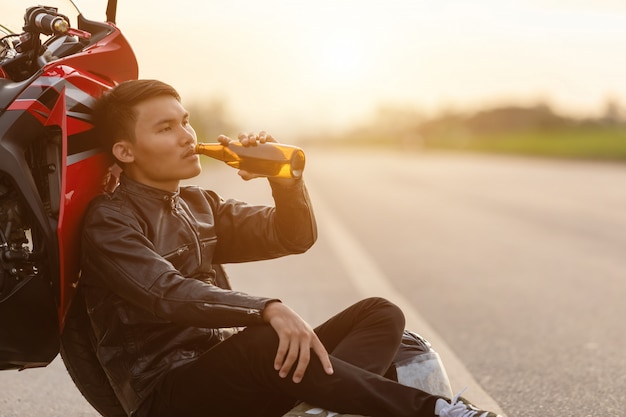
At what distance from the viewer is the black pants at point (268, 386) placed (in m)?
2.78

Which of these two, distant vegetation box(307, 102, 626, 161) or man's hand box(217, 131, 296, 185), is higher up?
man's hand box(217, 131, 296, 185)

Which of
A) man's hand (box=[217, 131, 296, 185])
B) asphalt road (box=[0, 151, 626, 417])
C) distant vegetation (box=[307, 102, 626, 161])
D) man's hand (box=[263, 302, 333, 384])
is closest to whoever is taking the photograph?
man's hand (box=[263, 302, 333, 384])

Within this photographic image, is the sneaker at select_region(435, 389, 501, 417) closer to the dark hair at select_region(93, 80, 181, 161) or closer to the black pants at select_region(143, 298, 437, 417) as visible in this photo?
the black pants at select_region(143, 298, 437, 417)

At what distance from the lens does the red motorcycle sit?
284 cm

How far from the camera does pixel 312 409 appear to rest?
286 centimetres

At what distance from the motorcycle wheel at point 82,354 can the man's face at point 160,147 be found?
0.46m

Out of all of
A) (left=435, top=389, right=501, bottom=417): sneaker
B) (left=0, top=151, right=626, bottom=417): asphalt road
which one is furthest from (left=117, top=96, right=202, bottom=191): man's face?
(left=0, top=151, right=626, bottom=417): asphalt road

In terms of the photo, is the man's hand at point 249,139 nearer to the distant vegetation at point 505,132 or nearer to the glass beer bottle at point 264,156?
the glass beer bottle at point 264,156

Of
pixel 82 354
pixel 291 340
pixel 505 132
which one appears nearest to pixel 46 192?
pixel 82 354

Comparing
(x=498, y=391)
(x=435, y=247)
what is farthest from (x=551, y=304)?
(x=435, y=247)

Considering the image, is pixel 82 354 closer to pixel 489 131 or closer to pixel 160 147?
pixel 160 147

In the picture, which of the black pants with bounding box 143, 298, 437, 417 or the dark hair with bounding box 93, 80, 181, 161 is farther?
the dark hair with bounding box 93, 80, 181, 161

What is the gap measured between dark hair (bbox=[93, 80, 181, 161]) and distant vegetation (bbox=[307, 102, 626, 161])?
32.3 m

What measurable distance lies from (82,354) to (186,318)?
57cm
